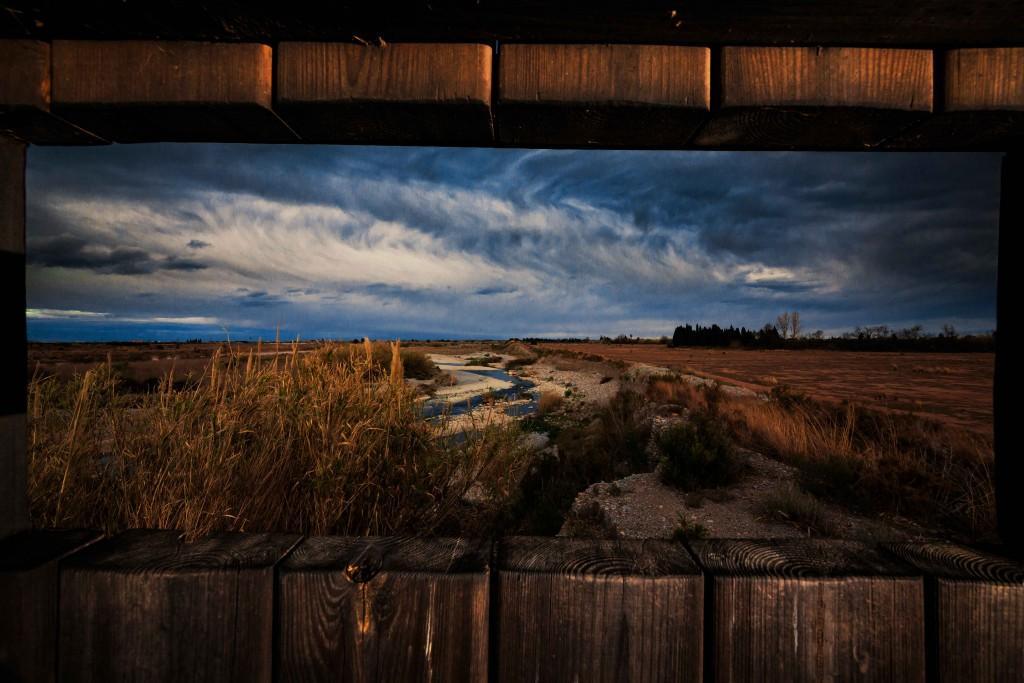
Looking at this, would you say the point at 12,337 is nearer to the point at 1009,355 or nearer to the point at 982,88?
the point at 982,88

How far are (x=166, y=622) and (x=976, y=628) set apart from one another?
2.00 m

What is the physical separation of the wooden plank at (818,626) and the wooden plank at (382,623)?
0.61m

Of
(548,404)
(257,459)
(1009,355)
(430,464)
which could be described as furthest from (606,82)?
(548,404)

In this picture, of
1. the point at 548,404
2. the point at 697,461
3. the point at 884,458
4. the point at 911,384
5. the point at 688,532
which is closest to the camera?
the point at 688,532

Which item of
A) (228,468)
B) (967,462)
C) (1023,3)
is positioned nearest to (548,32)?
(1023,3)

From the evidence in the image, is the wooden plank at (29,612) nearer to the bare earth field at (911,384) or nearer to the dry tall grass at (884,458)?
the dry tall grass at (884,458)

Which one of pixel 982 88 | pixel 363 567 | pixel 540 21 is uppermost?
pixel 540 21

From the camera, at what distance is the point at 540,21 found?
3.25ft

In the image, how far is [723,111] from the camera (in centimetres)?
105

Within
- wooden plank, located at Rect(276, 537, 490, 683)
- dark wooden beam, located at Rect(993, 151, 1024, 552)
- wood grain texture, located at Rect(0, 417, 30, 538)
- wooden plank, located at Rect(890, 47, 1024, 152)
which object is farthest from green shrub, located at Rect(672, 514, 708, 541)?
wood grain texture, located at Rect(0, 417, 30, 538)

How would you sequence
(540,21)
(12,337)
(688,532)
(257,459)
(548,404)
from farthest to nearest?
(548,404) < (688,532) < (257,459) < (12,337) < (540,21)

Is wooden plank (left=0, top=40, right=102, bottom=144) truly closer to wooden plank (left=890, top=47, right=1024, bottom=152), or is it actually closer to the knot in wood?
Answer: the knot in wood

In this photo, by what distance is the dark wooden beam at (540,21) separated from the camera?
0.95m

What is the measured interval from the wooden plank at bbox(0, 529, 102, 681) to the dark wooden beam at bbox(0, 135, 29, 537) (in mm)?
135
